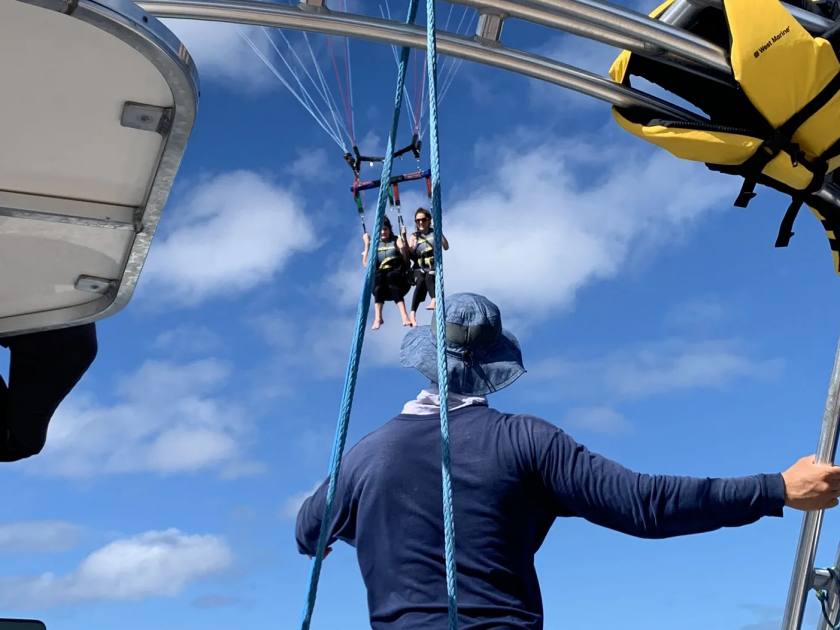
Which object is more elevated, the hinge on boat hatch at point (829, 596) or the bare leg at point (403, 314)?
the bare leg at point (403, 314)

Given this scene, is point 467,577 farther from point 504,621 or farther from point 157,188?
point 157,188

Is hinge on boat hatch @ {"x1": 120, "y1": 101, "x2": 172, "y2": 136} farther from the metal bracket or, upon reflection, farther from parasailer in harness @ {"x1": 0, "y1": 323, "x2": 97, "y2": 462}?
the metal bracket

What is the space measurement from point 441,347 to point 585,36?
1881mm

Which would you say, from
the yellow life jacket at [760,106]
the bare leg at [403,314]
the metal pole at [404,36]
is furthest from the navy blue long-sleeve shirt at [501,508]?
the bare leg at [403,314]

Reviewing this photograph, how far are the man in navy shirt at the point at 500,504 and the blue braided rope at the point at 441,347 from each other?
9 cm

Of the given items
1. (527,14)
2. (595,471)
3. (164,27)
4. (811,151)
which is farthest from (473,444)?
(811,151)

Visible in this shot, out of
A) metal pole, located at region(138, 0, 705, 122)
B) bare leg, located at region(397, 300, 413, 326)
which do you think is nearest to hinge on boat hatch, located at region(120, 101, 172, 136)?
metal pole, located at region(138, 0, 705, 122)

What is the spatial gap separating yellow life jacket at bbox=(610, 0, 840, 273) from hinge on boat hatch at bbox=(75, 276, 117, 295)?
214cm

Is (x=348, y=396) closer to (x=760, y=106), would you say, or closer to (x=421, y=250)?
(x=760, y=106)

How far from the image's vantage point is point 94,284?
2.70m

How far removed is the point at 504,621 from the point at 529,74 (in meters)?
2.25

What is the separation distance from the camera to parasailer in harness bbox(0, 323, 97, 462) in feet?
9.28

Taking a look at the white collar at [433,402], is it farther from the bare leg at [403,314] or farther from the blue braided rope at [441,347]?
the bare leg at [403,314]

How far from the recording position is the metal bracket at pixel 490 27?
351 cm
